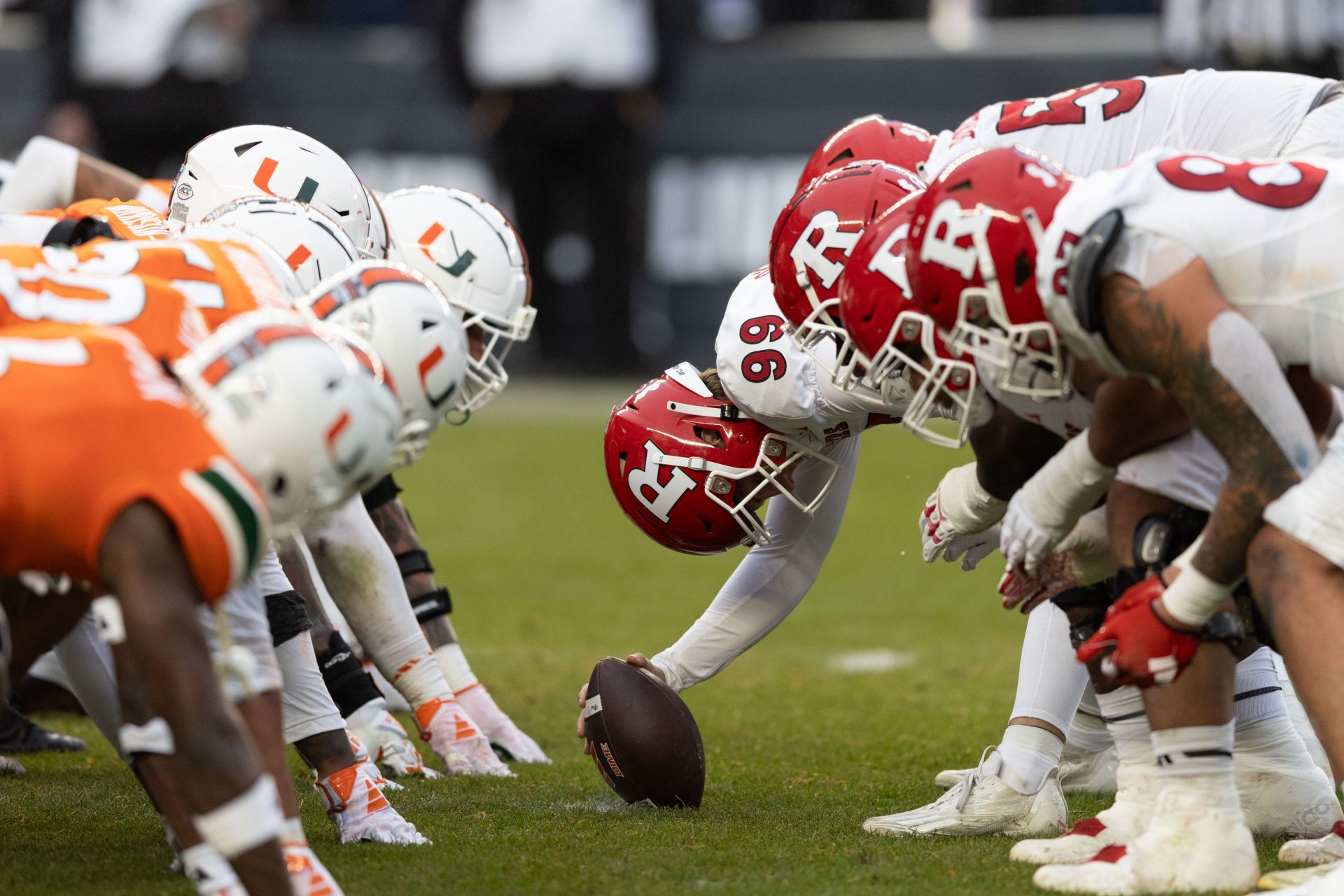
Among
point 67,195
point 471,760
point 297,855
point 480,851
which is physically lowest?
point 471,760

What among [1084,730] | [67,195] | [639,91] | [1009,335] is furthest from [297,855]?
[639,91]

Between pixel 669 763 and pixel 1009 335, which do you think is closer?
A: pixel 1009 335

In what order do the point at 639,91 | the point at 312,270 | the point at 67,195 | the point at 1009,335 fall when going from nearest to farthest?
the point at 1009,335
the point at 312,270
the point at 67,195
the point at 639,91

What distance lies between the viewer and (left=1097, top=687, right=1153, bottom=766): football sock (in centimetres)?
336

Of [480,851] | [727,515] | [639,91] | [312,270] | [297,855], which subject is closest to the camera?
[297,855]

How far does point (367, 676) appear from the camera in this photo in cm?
420

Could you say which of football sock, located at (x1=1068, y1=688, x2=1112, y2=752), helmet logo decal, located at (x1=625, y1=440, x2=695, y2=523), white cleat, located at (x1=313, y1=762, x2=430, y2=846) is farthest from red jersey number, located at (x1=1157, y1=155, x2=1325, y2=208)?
white cleat, located at (x1=313, y1=762, x2=430, y2=846)

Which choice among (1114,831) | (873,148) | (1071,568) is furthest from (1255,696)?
(873,148)

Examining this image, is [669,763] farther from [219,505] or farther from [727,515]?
[219,505]

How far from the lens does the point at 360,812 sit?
3465mm

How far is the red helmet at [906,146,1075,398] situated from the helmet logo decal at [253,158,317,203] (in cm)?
163

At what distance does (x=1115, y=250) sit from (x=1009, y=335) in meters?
0.26

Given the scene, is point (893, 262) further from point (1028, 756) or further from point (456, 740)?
point (456, 740)

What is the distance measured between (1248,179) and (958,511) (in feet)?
3.18
